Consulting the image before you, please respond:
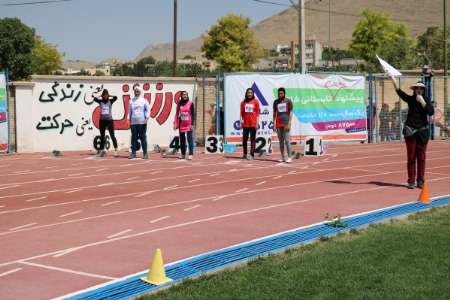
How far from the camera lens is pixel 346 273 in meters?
6.82

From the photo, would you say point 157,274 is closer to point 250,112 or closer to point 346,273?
point 346,273

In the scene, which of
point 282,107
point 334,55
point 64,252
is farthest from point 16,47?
point 64,252

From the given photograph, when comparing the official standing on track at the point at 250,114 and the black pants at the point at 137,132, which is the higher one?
the official standing on track at the point at 250,114

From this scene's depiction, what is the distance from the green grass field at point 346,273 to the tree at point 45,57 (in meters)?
78.7

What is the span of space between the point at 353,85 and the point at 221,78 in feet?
16.4

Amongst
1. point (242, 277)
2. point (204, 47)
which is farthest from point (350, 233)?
point (204, 47)

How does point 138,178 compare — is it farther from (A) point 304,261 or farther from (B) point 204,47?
(B) point 204,47

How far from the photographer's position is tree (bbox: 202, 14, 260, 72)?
82.8 meters

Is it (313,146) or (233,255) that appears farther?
(313,146)

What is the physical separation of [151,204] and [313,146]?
9.11m

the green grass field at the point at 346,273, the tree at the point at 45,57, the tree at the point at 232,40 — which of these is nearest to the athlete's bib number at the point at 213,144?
the green grass field at the point at 346,273

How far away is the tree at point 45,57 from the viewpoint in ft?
278

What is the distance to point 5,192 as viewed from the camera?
13.1 metres

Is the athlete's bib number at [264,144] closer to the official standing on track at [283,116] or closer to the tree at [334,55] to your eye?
the official standing on track at [283,116]
